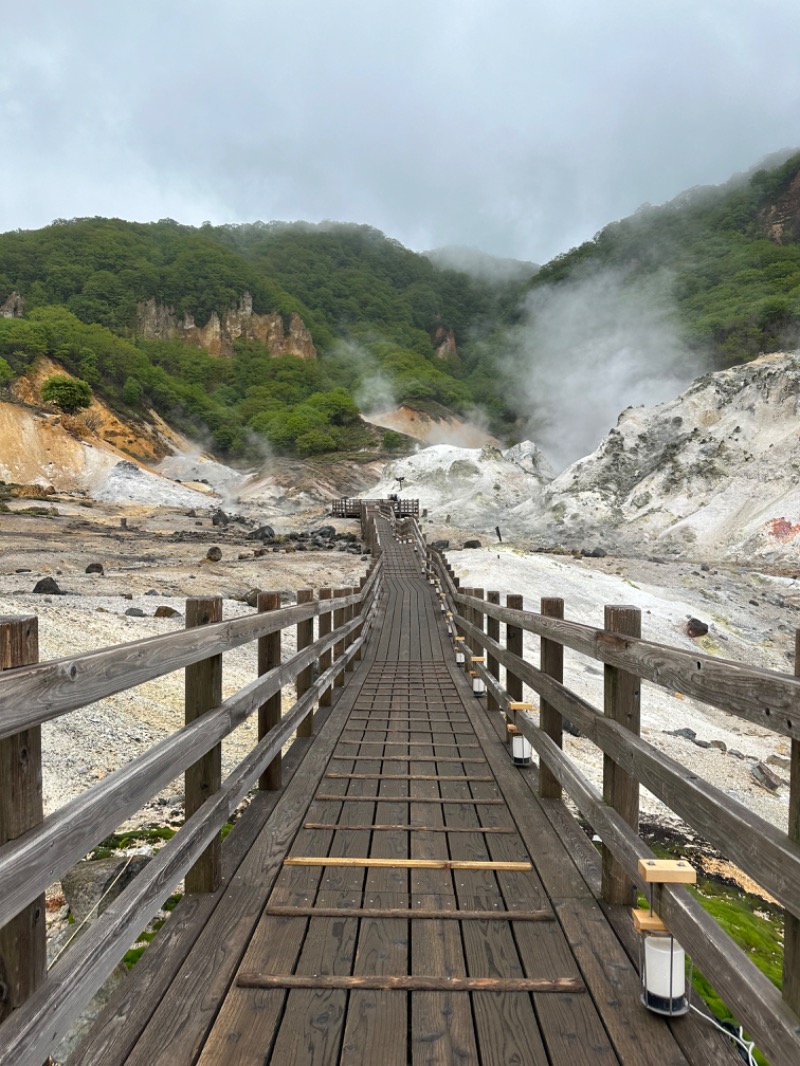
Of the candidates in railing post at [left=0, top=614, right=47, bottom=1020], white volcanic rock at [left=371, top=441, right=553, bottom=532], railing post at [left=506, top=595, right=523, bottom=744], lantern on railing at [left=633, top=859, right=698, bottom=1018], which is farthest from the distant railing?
railing post at [left=0, top=614, right=47, bottom=1020]

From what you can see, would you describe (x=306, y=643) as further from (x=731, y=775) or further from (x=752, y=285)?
(x=752, y=285)

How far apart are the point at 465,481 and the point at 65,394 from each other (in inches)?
1441

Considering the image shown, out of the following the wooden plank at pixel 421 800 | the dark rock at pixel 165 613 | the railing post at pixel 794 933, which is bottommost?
the wooden plank at pixel 421 800

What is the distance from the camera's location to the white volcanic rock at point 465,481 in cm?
4819

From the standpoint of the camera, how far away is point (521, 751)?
4.82 meters

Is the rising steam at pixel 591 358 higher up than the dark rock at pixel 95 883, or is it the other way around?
the rising steam at pixel 591 358

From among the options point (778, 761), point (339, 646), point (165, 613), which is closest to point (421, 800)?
point (339, 646)

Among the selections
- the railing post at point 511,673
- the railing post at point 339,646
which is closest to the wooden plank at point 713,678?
the railing post at point 511,673

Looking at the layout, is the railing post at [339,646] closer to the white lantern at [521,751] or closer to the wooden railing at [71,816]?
the white lantern at [521,751]

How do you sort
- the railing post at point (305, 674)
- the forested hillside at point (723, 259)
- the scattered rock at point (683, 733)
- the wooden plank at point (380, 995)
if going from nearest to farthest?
the wooden plank at point (380, 995)
the railing post at point (305, 674)
the scattered rock at point (683, 733)
the forested hillside at point (723, 259)

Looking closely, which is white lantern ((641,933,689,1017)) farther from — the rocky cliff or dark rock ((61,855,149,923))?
the rocky cliff

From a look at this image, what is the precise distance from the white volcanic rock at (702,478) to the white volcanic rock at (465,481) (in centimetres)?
711

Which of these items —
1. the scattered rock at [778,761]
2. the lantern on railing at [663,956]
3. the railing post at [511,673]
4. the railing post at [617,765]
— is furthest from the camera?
the scattered rock at [778,761]

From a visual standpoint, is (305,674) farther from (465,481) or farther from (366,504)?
(465,481)
